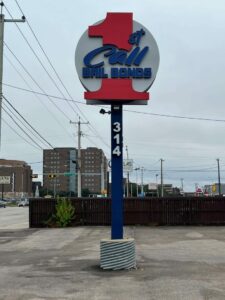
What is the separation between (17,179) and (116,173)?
15536cm

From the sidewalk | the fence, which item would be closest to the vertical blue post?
the sidewalk

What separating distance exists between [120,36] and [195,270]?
19.5ft

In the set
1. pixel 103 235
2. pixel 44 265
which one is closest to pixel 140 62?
pixel 44 265

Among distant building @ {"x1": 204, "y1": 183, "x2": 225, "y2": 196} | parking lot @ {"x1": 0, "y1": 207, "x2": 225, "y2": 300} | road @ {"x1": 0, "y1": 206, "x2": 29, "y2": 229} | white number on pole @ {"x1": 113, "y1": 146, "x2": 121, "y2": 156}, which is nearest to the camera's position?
parking lot @ {"x1": 0, "y1": 207, "x2": 225, "y2": 300}

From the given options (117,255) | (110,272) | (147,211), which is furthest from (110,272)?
(147,211)

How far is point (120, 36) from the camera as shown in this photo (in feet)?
43.3

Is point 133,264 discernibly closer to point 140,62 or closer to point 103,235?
point 140,62

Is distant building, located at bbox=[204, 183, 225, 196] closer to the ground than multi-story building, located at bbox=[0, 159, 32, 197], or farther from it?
closer to the ground

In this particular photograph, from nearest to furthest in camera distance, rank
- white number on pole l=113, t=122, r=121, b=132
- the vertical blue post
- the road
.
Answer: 1. the vertical blue post
2. white number on pole l=113, t=122, r=121, b=132
3. the road

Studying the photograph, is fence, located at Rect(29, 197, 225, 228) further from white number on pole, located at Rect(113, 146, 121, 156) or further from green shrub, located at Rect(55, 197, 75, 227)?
white number on pole, located at Rect(113, 146, 121, 156)

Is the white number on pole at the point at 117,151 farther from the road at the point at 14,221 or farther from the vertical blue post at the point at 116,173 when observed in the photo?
the road at the point at 14,221

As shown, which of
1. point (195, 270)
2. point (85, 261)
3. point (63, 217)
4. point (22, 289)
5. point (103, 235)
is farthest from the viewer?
point (63, 217)

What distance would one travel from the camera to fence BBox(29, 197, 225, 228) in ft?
92.8

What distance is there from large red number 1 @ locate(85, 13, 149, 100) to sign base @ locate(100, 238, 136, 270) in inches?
140
